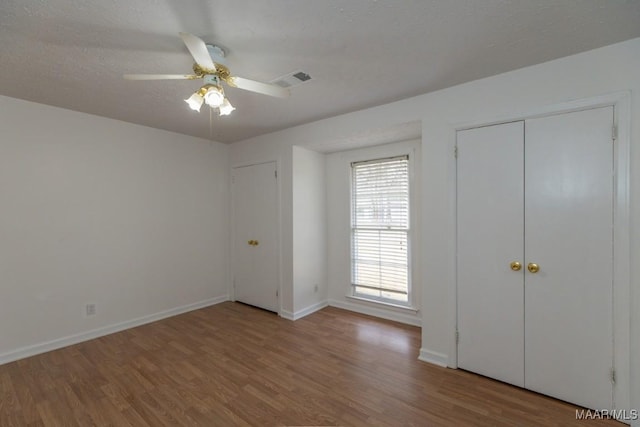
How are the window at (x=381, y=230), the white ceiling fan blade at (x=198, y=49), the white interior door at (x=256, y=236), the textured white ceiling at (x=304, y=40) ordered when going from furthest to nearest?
the white interior door at (x=256, y=236)
the window at (x=381, y=230)
the textured white ceiling at (x=304, y=40)
the white ceiling fan blade at (x=198, y=49)

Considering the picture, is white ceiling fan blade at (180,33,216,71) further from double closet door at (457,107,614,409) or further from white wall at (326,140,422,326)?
white wall at (326,140,422,326)

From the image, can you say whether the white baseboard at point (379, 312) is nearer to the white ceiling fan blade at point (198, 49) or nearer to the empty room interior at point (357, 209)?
the empty room interior at point (357, 209)

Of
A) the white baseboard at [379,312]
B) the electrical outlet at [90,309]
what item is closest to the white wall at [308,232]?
the white baseboard at [379,312]

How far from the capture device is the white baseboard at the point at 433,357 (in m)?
2.61

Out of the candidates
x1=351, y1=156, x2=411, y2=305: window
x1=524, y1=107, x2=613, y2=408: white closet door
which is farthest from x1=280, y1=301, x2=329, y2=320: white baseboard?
x1=524, y1=107, x2=613, y2=408: white closet door

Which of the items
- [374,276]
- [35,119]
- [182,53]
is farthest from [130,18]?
[374,276]

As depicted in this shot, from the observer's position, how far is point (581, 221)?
2053mm

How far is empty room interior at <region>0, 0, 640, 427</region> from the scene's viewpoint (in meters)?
1.83

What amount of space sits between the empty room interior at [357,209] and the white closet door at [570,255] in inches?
0.5

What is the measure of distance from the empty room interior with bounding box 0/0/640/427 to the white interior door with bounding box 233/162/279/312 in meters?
0.10

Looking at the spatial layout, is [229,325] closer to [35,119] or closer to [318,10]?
[35,119]

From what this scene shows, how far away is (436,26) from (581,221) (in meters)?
1.66

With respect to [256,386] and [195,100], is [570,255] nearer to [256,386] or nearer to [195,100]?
[256,386]

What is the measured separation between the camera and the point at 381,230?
383 centimetres
